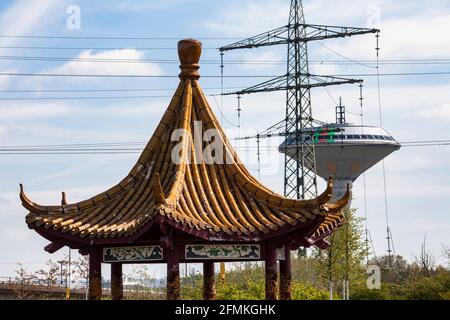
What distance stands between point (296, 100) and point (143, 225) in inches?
2574

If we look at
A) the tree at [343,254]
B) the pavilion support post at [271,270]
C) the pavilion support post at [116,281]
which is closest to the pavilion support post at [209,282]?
the pavilion support post at [116,281]

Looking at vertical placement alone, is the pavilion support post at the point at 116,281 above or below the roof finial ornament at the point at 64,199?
below

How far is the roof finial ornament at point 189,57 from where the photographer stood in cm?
2061

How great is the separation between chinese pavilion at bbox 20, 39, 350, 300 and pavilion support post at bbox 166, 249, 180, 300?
2 cm

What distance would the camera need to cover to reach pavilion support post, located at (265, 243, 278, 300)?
1928 centimetres

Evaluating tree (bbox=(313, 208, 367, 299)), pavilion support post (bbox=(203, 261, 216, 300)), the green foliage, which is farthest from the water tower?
pavilion support post (bbox=(203, 261, 216, 300))

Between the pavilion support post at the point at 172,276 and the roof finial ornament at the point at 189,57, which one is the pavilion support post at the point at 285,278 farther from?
the roof finial ornament at the point at 189,57

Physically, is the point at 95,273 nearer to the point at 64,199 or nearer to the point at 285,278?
the point at 64,199

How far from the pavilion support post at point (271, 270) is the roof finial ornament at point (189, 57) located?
451 centimetres

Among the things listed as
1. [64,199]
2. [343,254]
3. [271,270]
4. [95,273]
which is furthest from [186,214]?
[343,254]

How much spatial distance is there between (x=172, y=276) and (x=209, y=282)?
4.31 m
